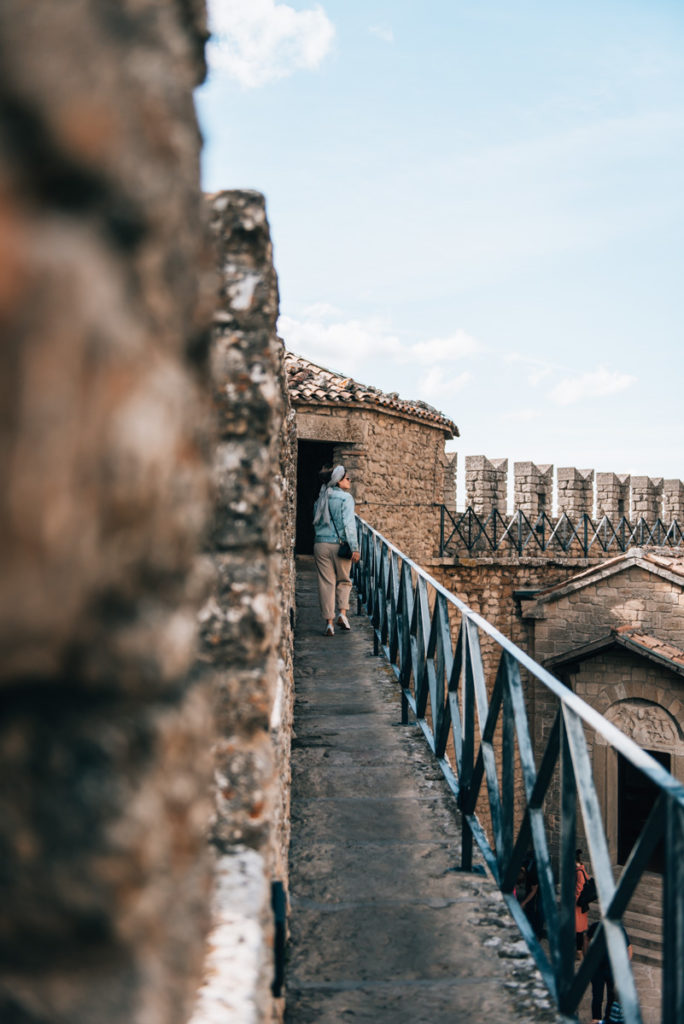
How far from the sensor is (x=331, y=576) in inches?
289

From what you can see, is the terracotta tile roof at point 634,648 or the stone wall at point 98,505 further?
the terracotta tile roof at point 634,648

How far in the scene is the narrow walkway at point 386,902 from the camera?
2605 mm

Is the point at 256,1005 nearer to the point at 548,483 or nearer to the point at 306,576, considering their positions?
the point at 306,576

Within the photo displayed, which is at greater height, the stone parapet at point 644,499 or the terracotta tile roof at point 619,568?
the stone parapet at point 644,499

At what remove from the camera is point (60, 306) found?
55cm

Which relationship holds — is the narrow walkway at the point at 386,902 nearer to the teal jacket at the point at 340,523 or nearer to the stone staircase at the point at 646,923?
the teal jacket at the point at 340,523

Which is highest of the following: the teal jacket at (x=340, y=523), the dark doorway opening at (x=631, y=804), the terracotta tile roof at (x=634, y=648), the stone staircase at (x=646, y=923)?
the teal jacket at (x=340, y=523)

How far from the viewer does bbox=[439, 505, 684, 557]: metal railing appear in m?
14.9

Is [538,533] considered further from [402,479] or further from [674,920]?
[674,920]

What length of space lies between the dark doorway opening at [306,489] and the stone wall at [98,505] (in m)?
13.8

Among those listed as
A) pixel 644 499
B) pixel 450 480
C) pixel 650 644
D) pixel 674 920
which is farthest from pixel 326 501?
pixel 644 499

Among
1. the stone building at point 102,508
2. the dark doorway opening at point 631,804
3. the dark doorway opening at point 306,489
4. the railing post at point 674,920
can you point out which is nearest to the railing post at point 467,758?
the railing post at point 674,920

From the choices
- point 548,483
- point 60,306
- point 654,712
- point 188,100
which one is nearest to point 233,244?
point 188,100

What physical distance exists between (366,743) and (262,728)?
10.8ft
